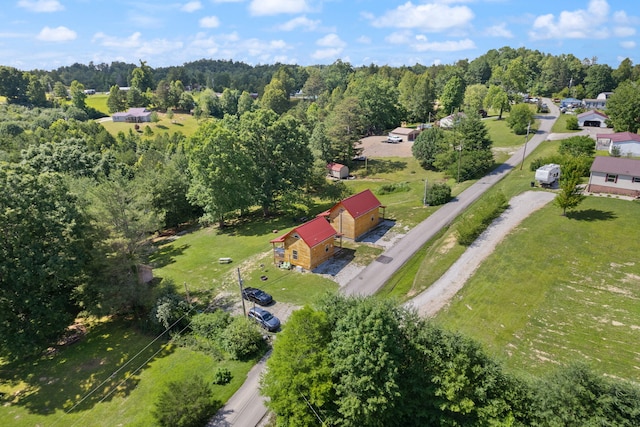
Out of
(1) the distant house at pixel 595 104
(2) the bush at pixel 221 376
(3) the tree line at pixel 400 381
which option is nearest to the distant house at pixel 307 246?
(2) the bush at pixel 221 376

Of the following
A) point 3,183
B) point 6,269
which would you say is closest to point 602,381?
point 6,269

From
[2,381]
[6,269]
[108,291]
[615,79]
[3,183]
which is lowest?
[2,381]

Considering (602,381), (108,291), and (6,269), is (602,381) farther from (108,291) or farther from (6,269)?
(6,269)

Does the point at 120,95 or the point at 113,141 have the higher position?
the point at 120,95

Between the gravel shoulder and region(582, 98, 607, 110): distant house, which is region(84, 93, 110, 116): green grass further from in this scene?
region(582, 98, 607, 110): distant house

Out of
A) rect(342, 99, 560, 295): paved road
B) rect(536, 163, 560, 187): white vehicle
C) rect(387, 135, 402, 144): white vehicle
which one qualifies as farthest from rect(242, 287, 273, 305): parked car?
rect(387, 135, 402, 144): white vehicle

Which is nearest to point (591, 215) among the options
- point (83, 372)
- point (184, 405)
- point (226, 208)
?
point (184, 405)
